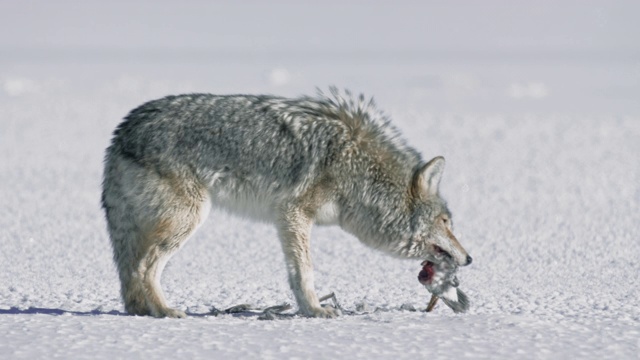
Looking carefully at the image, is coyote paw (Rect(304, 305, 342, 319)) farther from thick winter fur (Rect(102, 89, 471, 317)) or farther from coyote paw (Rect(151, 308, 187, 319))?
coyote paw (Rect(151, 308, 187, 319))

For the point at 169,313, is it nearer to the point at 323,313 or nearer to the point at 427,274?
the point at 323,313

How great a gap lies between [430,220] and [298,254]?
108 centimetres

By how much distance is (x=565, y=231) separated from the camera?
12375 mm

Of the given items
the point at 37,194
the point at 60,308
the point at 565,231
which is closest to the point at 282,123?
the point at 60,308

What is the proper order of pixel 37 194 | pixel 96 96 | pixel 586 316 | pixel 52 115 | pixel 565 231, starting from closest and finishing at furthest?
pixel 586 316, pixel 565 231, pixel 37 194, pixel 52 115, pixel 96 96

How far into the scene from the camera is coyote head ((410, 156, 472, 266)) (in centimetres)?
791

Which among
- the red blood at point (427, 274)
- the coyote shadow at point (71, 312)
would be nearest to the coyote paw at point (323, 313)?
the coyote shadow at point (71, 312)

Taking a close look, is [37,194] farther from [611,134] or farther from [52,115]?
[611,134]

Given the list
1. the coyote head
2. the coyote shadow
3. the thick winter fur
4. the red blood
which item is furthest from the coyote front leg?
the coyote head

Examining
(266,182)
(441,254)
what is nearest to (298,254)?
(266,182)

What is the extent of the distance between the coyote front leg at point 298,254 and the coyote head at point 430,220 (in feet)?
2.89

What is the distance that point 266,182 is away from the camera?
25.1ft

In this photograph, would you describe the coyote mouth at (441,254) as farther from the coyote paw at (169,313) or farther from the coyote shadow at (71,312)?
the coyote paw at (169,313)

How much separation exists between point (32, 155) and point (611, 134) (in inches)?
407
